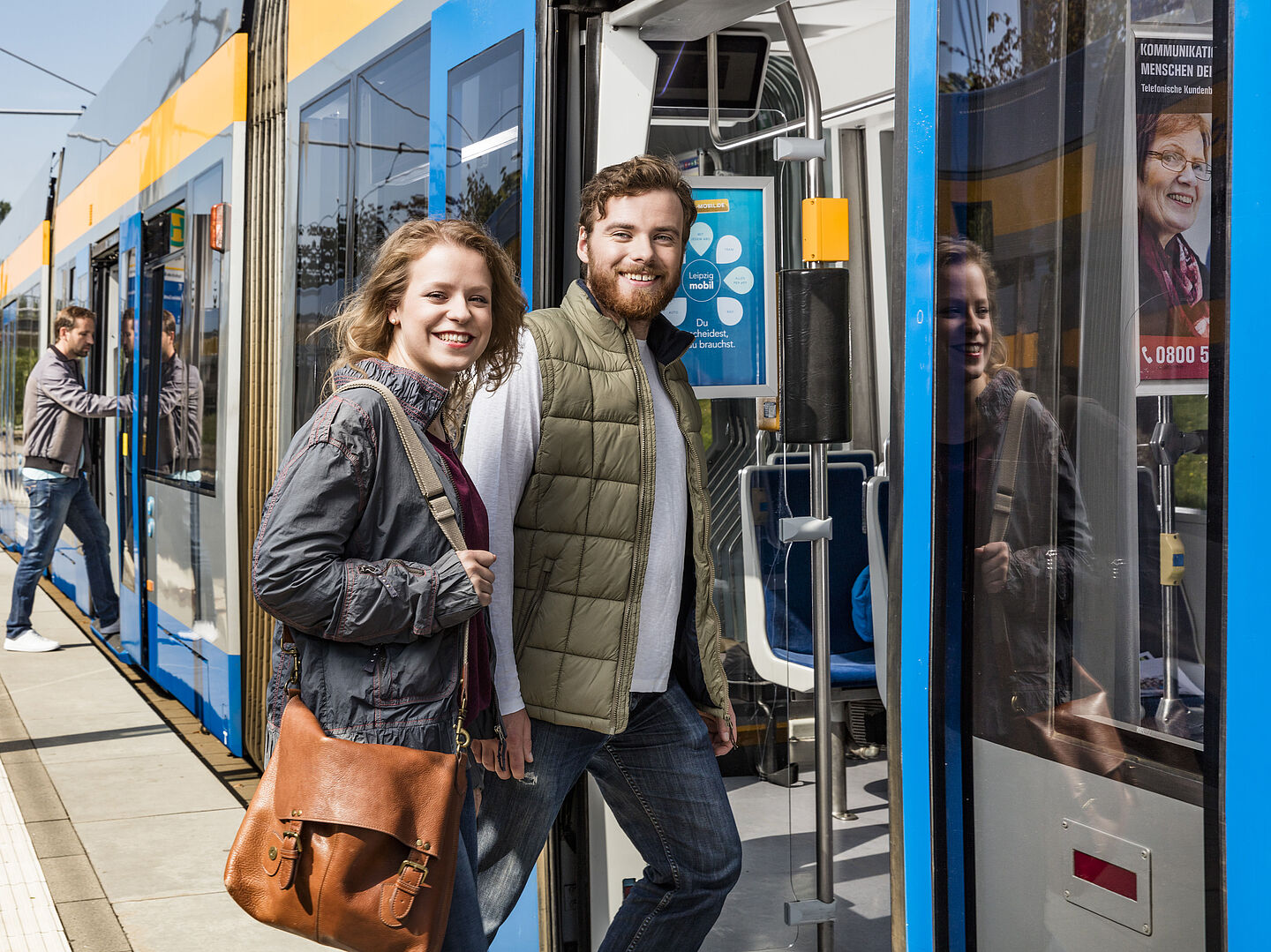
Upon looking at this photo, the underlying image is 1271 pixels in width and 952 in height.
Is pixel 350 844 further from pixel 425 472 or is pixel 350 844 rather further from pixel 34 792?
pixel 34 792

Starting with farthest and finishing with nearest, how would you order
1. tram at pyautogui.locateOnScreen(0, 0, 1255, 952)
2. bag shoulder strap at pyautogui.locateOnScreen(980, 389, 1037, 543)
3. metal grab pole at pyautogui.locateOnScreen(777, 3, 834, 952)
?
metal grab pole at pyautogui.locateOnScreen(777, 3, 834, 952) → bag shoulder strap at pyautogui.locateOnScreen(980, 389, 1037, 543) → tram at pyautogui.locateOnScreen(0, 0, 1255, 952)

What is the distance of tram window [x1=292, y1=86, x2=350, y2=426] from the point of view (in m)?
4.12

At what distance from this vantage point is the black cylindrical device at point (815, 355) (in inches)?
102

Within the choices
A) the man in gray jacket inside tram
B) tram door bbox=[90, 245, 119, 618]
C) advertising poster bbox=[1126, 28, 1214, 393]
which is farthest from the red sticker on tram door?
the man in gray jacket inside tram

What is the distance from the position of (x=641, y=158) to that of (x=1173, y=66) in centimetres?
115

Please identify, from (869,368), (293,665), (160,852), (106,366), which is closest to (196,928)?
(160,852)

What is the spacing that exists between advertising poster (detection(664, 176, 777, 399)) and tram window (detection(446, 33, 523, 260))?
1.34 feet

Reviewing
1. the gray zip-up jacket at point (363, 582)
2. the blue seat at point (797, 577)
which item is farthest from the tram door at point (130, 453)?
the gray zip-up jacket at point (363, 582)

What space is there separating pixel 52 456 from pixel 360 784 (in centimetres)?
720

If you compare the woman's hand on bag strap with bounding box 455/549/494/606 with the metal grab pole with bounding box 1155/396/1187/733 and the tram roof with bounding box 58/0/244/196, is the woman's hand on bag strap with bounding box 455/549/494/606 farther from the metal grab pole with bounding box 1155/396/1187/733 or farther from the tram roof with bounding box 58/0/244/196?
the tram roof with bounding box 58/0/244/196

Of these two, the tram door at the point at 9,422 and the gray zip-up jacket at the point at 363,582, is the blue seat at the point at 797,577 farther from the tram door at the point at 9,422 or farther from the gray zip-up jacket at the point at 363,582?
the tram door at the point at 9,422

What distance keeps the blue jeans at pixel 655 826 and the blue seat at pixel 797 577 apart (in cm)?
129

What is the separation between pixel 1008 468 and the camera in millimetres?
1798

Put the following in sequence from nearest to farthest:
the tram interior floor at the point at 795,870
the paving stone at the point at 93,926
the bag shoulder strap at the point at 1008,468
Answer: the bag shoulder strap at the point at 1008,468, the tram interior floor at the point at 795,870, the paving stone at the point at 93,926
